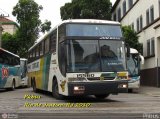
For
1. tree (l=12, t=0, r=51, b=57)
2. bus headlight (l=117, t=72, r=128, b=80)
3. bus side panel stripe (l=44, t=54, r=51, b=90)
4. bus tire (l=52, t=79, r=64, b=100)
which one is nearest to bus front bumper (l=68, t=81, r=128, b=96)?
bus headlight (l=117, t=72, r=128, b=80)

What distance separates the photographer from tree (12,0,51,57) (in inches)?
2638

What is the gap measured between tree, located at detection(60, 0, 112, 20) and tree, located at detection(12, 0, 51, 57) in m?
5.25

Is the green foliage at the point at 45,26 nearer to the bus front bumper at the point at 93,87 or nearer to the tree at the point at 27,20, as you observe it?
the tree at the point at 27,20

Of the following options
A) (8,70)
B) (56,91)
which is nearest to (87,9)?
(8,70)

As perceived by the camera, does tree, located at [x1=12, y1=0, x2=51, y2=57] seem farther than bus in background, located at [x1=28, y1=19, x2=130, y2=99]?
Yes

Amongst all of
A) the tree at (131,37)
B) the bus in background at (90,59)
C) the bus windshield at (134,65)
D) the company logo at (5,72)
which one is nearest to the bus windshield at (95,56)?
the bus in background at (90,59)

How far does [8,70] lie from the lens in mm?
33281

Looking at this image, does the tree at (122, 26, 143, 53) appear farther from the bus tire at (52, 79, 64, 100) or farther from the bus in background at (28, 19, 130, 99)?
the bus in background at (28, 19, 130, 99)

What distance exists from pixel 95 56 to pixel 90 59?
26 cm

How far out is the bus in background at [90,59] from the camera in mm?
18391

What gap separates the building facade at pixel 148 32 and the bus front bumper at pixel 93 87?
62.9ft

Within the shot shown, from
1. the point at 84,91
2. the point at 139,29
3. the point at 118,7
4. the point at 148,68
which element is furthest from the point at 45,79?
the point at 118,7

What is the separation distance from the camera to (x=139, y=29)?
4741 centimetres

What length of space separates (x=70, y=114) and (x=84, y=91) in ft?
14.1
